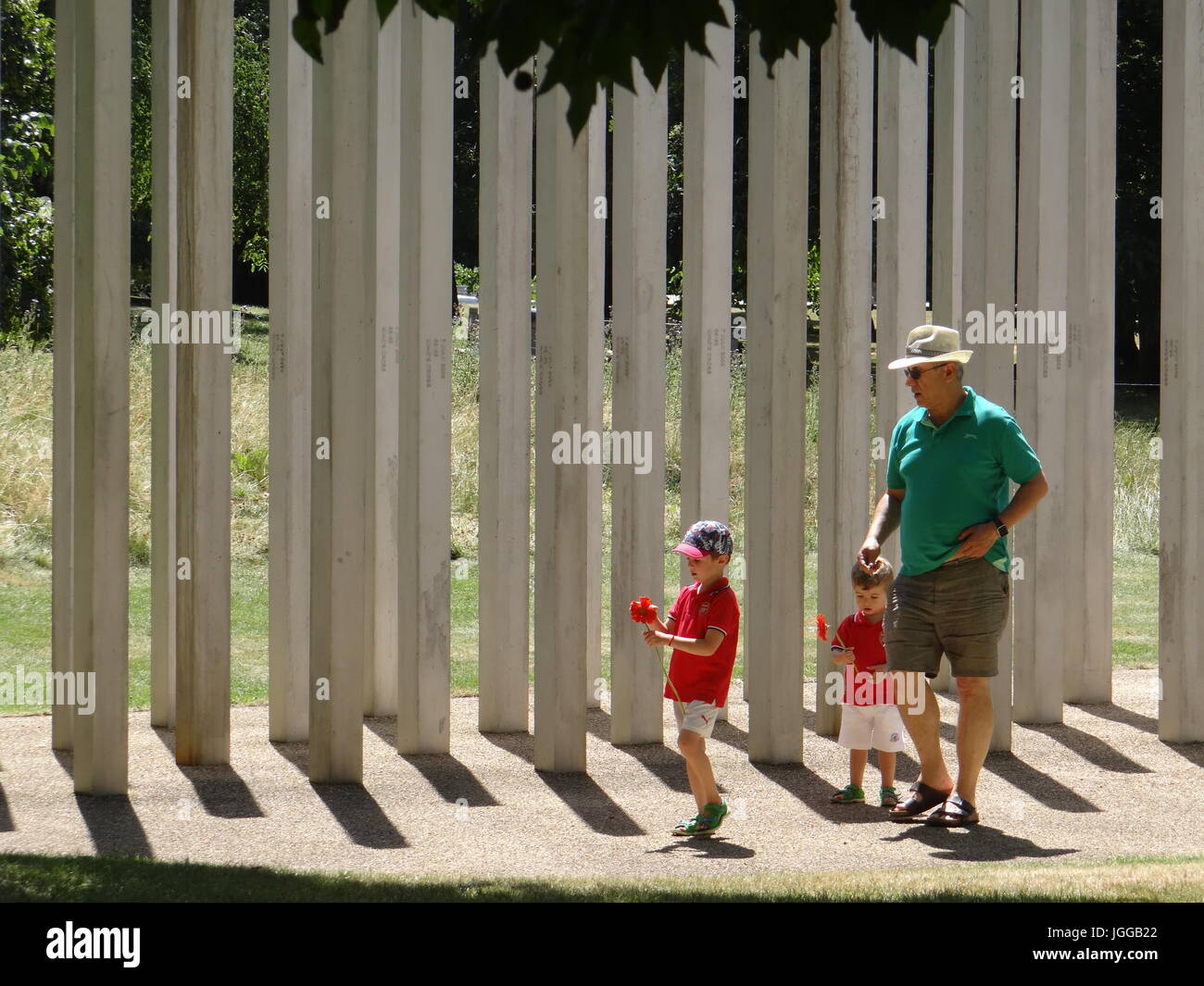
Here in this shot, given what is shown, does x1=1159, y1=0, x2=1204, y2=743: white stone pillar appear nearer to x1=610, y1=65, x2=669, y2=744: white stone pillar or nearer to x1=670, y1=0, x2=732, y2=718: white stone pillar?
x1=670, y1=0, x2=732, y2=718: white stone pillar

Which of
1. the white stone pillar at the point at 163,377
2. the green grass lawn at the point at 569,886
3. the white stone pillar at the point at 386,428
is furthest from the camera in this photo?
the white stone pillar at the point at 386,428

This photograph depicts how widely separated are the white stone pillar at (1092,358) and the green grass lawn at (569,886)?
13.0 feet

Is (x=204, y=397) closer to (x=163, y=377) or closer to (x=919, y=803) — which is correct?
(x=163, y=377)

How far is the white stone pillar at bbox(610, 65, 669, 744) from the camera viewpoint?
336 inches

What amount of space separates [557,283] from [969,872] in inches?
135

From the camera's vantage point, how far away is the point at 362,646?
303 inches

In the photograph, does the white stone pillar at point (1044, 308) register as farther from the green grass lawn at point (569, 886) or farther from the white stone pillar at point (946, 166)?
the green grass lawn at point (569, 886)

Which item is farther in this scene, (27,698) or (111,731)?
(27,698)

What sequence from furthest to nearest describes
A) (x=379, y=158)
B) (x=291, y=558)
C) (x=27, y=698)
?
(x=27, y=698), (x=379, y=158), (x=291, y=558)

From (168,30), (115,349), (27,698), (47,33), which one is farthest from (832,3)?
(47,33)

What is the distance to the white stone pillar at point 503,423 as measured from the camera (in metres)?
8.98

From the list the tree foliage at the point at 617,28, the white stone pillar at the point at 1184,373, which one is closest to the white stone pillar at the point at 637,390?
the white stone pillar at the point at 1184,373

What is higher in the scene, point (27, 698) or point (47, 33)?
point (47, 33)
